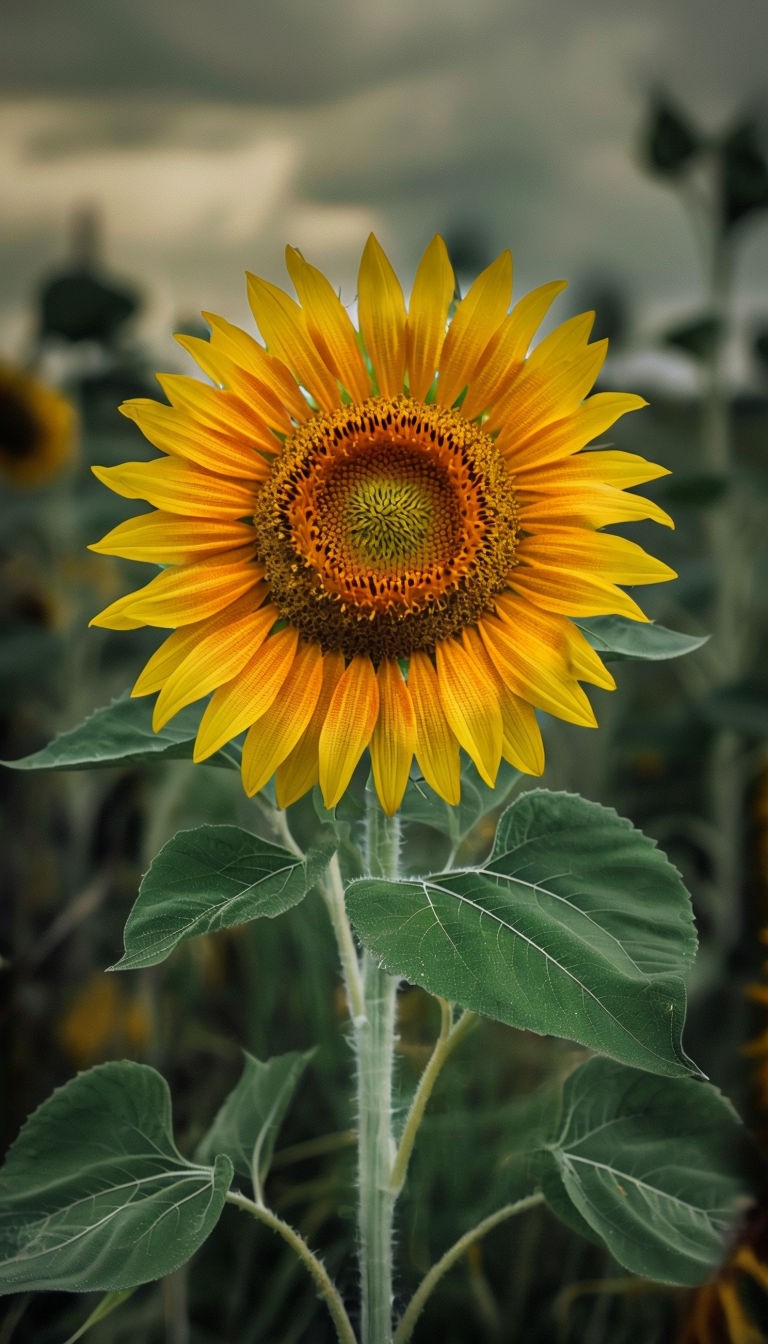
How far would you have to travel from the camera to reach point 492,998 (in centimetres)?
39

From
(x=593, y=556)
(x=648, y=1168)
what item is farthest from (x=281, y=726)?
(x=648, y=1168)

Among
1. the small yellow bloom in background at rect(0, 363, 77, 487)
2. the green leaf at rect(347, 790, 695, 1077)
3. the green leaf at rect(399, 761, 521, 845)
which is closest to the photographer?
the green leaf at rect(347, 790, 695, 1077)

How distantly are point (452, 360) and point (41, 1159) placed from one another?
0.34 metres

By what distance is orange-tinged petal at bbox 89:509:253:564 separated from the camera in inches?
17.7

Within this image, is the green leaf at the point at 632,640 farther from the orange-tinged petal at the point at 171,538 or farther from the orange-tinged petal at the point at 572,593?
the orange-tinged petal at the point at 171,538

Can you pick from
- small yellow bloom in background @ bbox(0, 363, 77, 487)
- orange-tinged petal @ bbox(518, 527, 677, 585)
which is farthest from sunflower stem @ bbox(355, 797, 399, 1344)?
small yellow bloom in background @ bbox(0, 363, 77, 487)

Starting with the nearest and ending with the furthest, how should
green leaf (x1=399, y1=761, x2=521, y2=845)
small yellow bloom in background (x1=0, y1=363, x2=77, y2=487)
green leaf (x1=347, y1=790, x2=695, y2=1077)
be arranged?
green leaf (x1=347, y1=790, x2=695, y2=1077), green leaf (x1=399, y1=761, x2=521, y2=845), small yellow bloom in background (x1=0, y1=363, x2=77, y2=487)

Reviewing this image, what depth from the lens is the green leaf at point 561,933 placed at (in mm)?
389

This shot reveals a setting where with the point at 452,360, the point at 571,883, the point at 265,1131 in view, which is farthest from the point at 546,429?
the point at 265,1131

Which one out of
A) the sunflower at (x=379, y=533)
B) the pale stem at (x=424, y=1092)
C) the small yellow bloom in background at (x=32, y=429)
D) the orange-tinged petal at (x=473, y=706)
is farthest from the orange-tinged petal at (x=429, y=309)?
the small yellow bloom in background at (x=32, y=429)

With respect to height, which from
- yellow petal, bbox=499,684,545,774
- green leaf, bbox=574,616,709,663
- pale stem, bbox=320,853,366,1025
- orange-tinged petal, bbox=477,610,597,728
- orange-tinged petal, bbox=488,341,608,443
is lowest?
pale stem, bbox=320,853,366,1025

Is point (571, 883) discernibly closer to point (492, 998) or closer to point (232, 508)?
point (492, 998)

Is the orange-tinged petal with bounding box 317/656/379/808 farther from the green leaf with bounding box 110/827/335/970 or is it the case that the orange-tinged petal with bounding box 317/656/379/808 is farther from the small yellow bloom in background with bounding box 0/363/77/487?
the small yellow bloom in background with bounding box 0/363/77/487

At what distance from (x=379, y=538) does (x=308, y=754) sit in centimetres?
8
